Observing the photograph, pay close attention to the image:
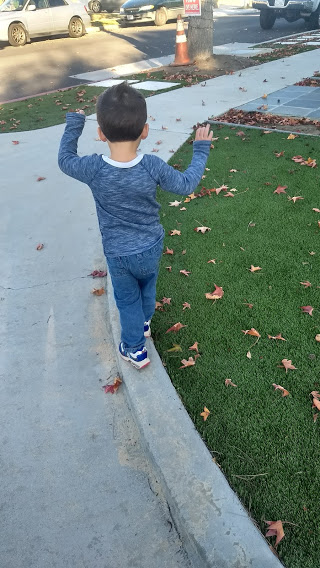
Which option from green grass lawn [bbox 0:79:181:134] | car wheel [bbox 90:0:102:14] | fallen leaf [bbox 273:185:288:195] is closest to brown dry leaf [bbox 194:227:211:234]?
fallen leaf [bbox 273:185:288:195]

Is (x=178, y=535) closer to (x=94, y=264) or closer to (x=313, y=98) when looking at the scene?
(x=94, y=264)

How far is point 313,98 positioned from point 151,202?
689 cm

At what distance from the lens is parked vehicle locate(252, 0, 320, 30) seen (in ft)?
53.9

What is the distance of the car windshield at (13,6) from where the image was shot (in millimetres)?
17016

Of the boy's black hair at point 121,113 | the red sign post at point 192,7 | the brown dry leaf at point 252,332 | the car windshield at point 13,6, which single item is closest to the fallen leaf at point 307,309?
the brown dry leaf at point 252,332

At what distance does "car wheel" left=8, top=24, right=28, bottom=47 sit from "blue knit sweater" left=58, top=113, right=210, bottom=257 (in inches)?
658

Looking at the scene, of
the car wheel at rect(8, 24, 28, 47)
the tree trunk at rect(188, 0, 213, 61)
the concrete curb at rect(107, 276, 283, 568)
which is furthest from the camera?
the car wheel at rect(8, 24, 28, 47)

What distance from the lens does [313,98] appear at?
8180 mm

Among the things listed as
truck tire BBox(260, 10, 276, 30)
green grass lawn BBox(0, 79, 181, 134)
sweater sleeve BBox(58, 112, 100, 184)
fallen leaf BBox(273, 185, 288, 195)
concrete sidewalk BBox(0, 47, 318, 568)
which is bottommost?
concrete sidewalk BBox(0, 47, 318, 568)

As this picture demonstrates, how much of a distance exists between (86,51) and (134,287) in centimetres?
1510

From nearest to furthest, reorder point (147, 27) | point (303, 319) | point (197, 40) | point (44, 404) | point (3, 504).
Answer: point (3, 504) → point (44, 404) → point (303, 319) → point (197, 40) → point (147, 27)

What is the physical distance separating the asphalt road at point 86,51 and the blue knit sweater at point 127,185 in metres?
8.91

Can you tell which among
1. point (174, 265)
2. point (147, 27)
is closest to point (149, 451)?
point (174, 265)

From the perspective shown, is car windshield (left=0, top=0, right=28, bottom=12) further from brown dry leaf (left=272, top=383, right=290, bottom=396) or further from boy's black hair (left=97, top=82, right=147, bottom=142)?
brown dry leaf (left=272, top=383, right=290, bottom=396)
